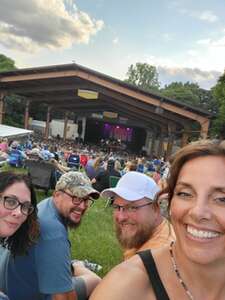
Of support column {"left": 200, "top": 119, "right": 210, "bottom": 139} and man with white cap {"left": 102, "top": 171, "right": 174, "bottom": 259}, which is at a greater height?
support column {"left": 200, "top": 119, "right": 210, "bottom": 139}

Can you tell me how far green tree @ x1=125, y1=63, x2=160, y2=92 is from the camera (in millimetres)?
80250

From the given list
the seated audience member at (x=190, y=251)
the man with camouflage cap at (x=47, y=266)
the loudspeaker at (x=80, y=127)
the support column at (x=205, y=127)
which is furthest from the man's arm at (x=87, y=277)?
the loudspeaker at (x=80, y=127)

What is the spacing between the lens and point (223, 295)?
114cm

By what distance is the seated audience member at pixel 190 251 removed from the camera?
1031 millimetres

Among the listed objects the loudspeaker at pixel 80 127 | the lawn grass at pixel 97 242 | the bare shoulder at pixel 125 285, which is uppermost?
the bare shoulder at pixel 125 285

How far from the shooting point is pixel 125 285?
101cm

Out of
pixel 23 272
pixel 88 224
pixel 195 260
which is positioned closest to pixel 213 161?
pixel 195 260

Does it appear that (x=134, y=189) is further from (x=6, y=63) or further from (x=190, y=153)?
(x=6, y=63)

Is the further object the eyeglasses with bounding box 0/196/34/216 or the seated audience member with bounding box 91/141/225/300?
the eyeglasses with bounding box 0/196/34/216

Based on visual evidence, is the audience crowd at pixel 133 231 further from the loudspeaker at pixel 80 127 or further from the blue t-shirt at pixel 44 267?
the loudspeaker at pixel 80 127

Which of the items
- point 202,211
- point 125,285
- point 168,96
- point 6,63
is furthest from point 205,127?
point 6,63

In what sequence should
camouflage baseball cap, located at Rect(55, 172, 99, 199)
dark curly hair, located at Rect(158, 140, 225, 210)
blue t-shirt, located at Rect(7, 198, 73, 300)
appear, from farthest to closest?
camouflage baseball cap, located at Rect(55, 172, 99, 199), blue t-shirt, located at Rect(7, 198, 73, 300), dark curly hair, located at Rect(158, 140, 225, 210)

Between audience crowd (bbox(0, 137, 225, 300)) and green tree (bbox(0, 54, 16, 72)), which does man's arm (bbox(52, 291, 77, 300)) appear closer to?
audience crowd (bbox(0, 137, 225, 300))

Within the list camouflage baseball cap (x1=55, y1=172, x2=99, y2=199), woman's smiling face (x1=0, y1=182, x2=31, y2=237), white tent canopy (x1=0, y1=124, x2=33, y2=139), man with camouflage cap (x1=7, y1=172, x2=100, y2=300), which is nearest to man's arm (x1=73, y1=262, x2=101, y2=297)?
man with camouflage cap (x1=7, y1=172, x2=100, y2=300)
